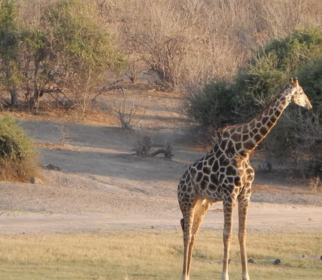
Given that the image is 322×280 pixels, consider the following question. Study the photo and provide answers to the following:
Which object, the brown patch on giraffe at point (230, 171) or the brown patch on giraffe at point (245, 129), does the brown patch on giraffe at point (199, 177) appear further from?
the brown patch on giraffe at point (245, 129)

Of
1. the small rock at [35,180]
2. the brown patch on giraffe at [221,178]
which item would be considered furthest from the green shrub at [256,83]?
the brown patch on giraffe at [221,178]

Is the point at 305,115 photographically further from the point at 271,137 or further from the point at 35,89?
the point at 35,89

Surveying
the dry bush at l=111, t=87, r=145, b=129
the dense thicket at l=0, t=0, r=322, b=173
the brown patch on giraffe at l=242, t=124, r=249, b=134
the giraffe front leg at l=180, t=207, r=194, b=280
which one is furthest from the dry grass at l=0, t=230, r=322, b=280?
the dry bush at l=111, t=87, r=145, b=129

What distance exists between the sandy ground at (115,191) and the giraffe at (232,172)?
6654 mm

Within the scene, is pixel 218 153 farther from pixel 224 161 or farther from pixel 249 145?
pixel 249 145

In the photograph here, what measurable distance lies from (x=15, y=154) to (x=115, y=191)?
10.6ft

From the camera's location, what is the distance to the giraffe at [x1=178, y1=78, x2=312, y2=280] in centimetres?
975

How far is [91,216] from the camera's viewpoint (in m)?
18.7

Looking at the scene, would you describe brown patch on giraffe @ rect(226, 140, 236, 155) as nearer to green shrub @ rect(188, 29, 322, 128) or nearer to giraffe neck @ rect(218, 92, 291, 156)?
giraffe neck @ rect(218, 92, 291, 156)

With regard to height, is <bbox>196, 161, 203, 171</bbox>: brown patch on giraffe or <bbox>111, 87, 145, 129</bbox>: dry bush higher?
<bbox>196, 161, 203, 171</bbox>: brown patch on giraffe

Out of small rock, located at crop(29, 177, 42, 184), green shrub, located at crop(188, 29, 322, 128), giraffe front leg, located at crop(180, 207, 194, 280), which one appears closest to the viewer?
giraffe front leg, located at crop(180, 207, 194, 280)

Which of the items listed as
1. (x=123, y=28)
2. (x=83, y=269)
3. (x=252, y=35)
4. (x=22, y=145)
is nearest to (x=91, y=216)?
(x=22, y=145)

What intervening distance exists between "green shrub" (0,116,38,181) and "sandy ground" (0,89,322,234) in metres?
0.69

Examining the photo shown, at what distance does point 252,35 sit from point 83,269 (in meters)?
32.8
